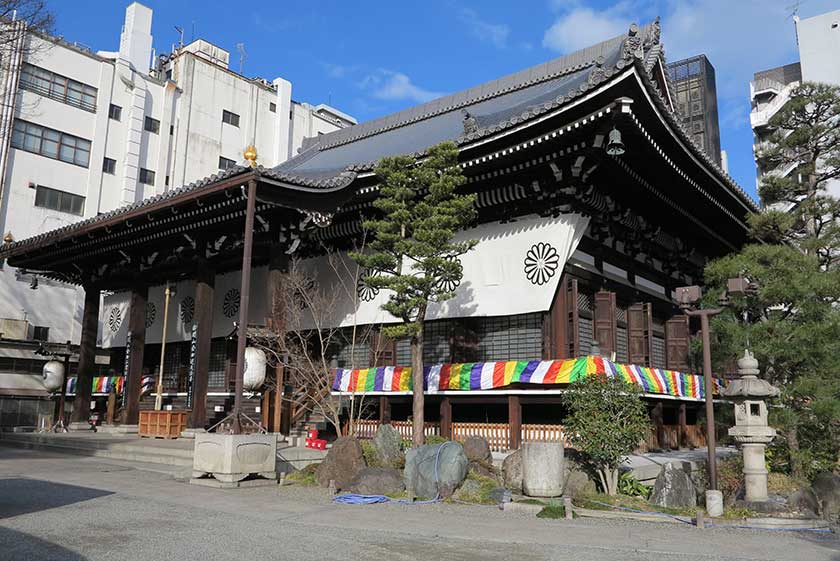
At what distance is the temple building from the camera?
1402 centimetres

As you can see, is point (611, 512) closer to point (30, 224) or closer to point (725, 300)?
point (725, 300)

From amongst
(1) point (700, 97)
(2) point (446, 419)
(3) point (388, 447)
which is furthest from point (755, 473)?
(1) point (700, 97)

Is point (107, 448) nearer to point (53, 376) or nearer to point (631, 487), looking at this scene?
point (53, 376)

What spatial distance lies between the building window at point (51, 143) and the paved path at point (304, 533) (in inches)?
1048

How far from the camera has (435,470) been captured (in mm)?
11328

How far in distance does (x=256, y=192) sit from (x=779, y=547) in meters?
12.0

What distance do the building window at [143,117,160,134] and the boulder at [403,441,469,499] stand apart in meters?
32.9

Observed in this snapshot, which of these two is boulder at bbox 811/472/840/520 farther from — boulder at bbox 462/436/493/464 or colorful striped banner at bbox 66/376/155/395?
A: colorful striped banner at bbox 66/376/155/395

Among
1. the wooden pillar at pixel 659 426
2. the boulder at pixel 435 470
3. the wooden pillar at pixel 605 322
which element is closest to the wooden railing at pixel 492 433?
the boulder at pixel 435 470

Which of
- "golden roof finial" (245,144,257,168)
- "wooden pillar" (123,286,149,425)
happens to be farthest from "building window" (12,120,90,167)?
"golden roof finial" (245,144,257,168)

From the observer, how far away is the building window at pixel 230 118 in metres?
42.1

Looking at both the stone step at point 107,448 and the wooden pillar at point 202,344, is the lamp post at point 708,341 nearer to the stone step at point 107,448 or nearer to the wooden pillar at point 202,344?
the stone step at point 107,448

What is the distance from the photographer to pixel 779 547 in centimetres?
772

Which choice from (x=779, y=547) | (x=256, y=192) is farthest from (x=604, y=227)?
(x=779, y=547)
